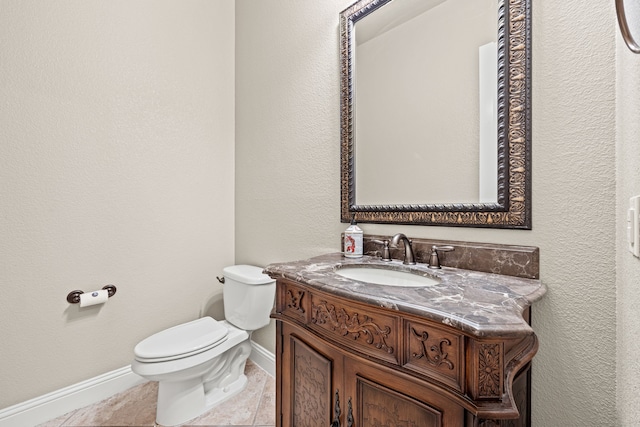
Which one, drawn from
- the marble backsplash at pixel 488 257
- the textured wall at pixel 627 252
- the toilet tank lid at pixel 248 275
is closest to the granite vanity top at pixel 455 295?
the marble backsplash at pixel 488 257

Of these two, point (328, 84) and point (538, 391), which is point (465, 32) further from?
point (538, 391)

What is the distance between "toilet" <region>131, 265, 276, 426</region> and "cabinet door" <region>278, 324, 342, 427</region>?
58 centimetres

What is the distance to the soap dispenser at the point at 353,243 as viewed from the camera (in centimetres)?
131

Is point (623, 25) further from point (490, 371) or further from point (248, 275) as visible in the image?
point (248, 275)

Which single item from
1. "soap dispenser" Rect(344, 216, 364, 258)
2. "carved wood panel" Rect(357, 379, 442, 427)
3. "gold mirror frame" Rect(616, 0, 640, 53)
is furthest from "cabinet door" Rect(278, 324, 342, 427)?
"gold mirror frame" Rect(616, 0, 640, 53)

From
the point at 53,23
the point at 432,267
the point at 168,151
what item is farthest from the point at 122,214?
the point at 432,267

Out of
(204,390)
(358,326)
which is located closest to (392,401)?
(358,326)

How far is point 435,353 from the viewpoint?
657 millimetres

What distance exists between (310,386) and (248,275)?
0.90 m

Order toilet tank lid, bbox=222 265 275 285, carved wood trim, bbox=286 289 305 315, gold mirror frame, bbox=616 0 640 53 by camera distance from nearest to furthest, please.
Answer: gold mirror frame, bbox=616 0 640 53
carved wood trim, bbox=286 289 305 315
toilet tank lid, bbox=222 265 275 285

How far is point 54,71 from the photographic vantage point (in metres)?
1.54

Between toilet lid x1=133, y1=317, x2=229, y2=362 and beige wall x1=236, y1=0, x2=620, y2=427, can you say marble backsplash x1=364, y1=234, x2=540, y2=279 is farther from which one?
toilet lid x1=133, y1=317, x2=229, y2=362

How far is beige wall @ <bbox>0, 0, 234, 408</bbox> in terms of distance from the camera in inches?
57.3

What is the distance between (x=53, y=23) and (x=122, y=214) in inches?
42.4
